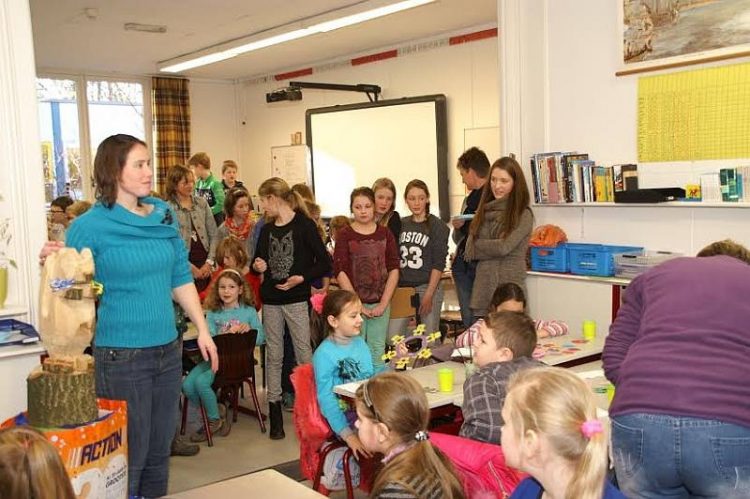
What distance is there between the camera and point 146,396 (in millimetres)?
2768

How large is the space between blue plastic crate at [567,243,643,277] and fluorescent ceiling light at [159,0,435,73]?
2.82 metres

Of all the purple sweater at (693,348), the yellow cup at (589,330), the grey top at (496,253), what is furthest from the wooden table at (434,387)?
the grey top at (496,253)

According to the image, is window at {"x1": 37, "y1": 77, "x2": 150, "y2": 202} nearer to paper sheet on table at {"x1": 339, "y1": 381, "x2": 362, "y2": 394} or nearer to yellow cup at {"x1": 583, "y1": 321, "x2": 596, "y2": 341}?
yellow cup at {"x1": 583, "y1": 321, "x2": 596, "y2": 341}

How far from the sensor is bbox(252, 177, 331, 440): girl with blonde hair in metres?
4.64

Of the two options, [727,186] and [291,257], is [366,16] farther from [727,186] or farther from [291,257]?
[727,186]

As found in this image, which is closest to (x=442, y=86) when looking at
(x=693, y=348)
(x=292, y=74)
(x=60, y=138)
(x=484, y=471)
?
(x=292, y=74)

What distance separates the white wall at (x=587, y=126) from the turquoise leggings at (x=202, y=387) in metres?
2.21

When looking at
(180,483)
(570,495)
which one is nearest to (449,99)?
(180,483)

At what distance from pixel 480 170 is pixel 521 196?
0.86m

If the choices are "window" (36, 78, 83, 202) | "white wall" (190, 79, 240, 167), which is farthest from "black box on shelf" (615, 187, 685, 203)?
"window" (36, 78, 83, 202)

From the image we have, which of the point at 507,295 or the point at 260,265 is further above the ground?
the point at 260,265

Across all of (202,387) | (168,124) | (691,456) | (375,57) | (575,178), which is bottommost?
(202,387)

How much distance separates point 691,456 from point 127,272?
1.89 m

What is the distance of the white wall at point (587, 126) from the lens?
4676mm
